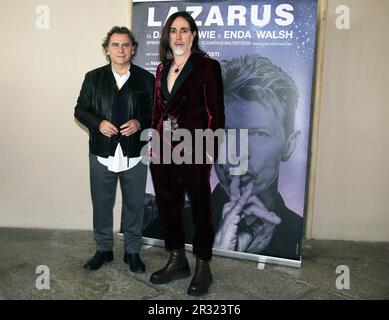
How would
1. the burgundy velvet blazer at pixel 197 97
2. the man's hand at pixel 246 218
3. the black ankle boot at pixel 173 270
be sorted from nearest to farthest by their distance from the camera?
the burgundy velvet blazer at pixel 197 97 < the black ankle boot at pixel 173 270 < the man's hand at pixel 246 218

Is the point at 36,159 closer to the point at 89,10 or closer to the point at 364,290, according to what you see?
the point at 89,10

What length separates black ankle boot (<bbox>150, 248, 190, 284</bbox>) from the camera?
2541 mm

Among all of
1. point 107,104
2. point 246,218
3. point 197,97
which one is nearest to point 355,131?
point 246,218

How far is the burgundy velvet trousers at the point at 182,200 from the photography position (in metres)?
2.38

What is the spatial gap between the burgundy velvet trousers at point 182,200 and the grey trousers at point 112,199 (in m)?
0.21

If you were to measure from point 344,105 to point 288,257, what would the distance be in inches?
53.5

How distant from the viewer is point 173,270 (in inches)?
102

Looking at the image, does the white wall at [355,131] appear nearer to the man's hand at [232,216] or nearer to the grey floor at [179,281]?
the grey floor at [179,281]

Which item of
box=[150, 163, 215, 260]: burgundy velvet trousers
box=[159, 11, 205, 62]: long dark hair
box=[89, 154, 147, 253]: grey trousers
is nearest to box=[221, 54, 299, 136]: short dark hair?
box=[159, 11, 205, 62]: long dark hair

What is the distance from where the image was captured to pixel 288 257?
2867mm

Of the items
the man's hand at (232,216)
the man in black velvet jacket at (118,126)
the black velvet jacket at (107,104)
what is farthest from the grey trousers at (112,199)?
the man's hand at (232,216)

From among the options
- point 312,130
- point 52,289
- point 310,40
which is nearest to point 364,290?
point 312,130

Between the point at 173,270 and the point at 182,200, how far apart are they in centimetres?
46
